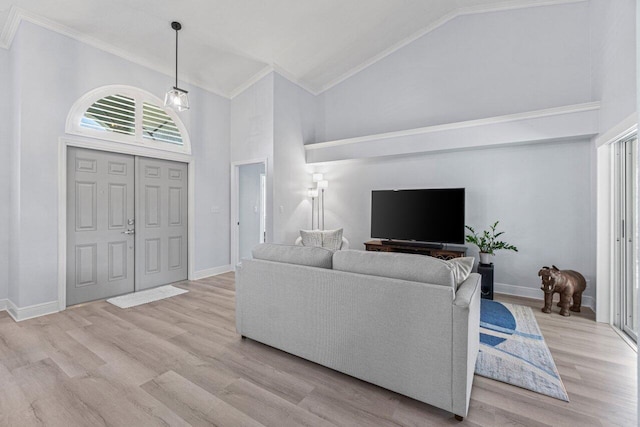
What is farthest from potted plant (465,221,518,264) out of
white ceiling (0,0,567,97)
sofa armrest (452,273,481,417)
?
white ceiling (0,0,567,97)

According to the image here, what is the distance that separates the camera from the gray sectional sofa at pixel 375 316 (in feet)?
5.22

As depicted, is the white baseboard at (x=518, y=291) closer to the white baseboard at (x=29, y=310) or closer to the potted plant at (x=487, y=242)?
the potted plant at (x=487, y=242)

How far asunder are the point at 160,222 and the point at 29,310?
5.54 feet

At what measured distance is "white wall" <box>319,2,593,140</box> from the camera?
143 inches

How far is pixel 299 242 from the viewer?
4730mm

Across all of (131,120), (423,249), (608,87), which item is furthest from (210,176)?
(608,87)

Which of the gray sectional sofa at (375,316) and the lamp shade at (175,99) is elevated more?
the lamp shade at (175,99)

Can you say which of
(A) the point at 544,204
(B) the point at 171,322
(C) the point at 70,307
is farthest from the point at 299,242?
(A) the point at 544,204

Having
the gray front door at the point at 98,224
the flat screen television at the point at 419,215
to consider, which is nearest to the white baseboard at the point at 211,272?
the gray front door at the point at 98,224

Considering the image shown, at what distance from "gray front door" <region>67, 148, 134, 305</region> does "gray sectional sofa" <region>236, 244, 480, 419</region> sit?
8.31 ft

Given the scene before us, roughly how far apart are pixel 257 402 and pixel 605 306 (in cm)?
355

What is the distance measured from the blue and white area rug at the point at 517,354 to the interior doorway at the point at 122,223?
424 cm

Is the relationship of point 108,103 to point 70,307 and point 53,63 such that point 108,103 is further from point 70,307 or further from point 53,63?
point 70,307

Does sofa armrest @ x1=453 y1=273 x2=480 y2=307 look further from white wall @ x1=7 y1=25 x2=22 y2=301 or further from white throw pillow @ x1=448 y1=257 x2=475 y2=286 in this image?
white wall @ x1=7 y1=25 x2=22 y2=301
